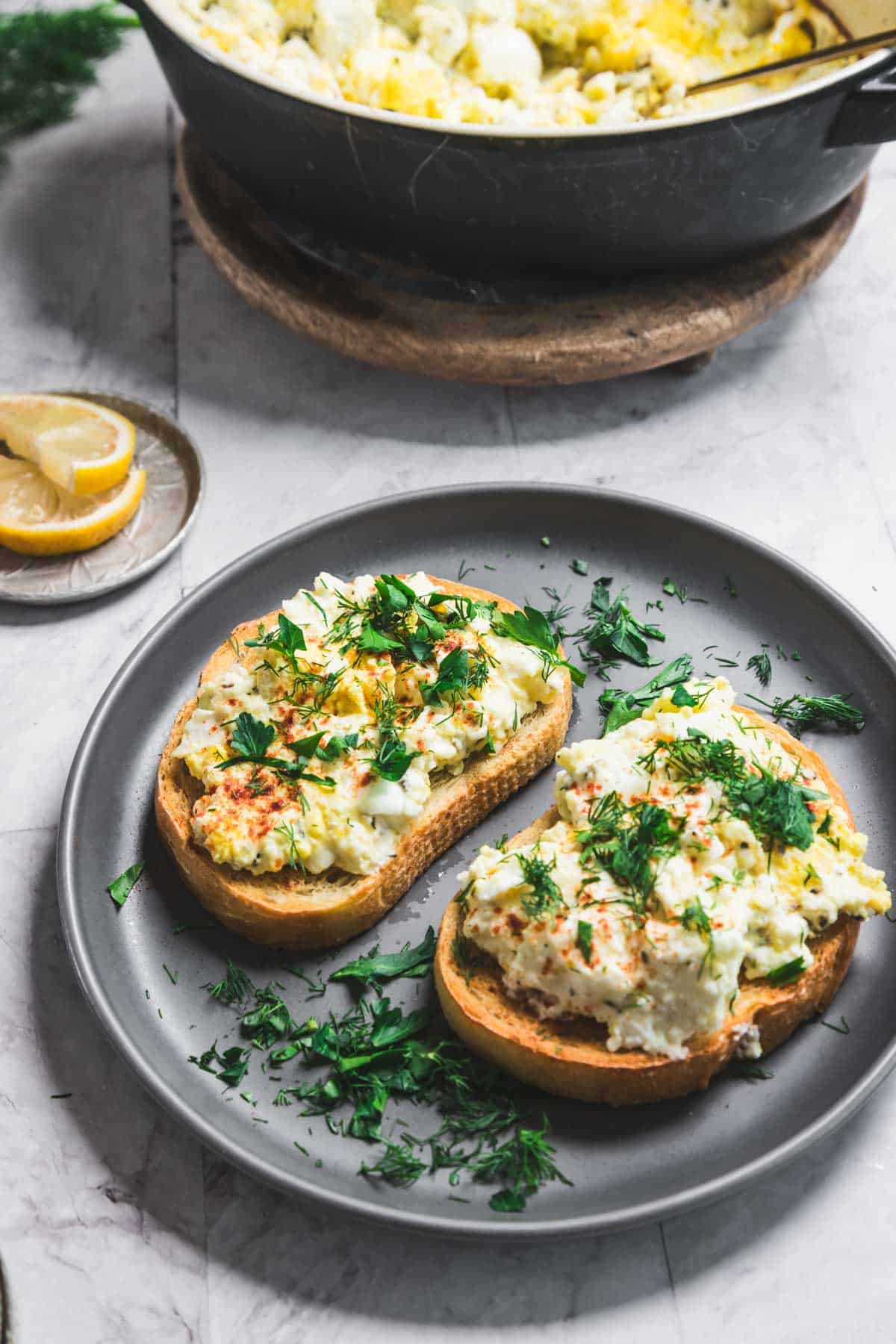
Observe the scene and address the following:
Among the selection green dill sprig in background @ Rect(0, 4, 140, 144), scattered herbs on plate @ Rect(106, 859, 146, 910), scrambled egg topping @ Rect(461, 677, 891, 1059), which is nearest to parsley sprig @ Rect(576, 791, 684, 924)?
scrambled egg topping @ Rect(461, 677, 891, 1059)

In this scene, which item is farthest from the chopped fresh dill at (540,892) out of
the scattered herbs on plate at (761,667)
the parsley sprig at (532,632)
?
the scattered herbs on plate at (761,667)

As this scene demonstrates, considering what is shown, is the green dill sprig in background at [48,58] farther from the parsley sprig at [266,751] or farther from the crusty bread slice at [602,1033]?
the crusty bread slice at [602,1033]

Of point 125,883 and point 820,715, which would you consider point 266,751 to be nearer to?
point 125,883

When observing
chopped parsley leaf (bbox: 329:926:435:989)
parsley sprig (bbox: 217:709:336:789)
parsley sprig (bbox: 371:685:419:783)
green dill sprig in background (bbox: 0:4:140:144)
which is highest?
green dill sprig in background (bbox: 0:4:140:144)

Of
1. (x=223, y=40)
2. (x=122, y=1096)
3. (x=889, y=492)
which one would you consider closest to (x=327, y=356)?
(x=223, y=40)

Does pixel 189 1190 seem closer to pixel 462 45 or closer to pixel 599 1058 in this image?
pixel 599 1058

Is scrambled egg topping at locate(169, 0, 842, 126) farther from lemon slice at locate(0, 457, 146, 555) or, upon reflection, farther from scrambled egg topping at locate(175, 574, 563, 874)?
scrambled egg topping at locate(175, 574, 563, 874)

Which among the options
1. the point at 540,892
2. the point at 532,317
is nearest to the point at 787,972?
the point at 540,892
